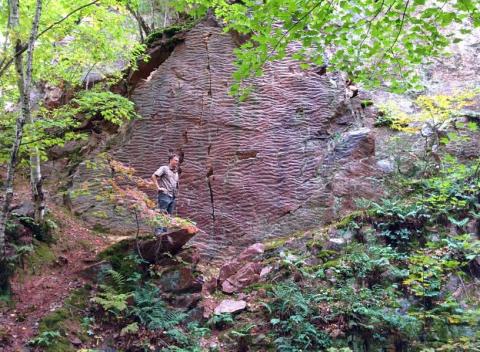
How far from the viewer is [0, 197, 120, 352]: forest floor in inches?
227

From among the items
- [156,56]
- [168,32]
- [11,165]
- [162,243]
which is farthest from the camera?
[168,32]

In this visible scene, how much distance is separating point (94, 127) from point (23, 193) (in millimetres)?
2883

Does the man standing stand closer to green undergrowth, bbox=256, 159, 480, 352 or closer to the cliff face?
the cliff face

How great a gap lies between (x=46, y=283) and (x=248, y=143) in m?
5.92

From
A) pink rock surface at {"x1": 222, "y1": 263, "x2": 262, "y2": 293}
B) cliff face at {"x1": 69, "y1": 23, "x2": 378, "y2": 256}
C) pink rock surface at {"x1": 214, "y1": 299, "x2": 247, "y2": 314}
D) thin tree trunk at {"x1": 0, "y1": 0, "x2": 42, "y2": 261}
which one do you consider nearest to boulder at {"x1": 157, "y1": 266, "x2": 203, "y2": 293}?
pink rock surface at {"x1": 214, "y1": 299, "x2": 247, "y2": 314}

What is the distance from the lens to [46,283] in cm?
691

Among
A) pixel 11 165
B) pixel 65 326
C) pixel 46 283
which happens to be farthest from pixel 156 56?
pixel 65 326

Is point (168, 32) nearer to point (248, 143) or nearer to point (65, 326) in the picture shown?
point (248, 143)

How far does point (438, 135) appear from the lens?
1087 centimetres

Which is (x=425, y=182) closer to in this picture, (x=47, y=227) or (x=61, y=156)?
(x=47, y=227)

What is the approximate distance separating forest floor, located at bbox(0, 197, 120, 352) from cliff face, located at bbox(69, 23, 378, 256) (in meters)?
1.42

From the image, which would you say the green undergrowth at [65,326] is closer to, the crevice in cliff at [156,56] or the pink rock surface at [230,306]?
the pink rock surface at [230,306]

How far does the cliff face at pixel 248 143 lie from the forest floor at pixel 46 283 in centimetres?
142

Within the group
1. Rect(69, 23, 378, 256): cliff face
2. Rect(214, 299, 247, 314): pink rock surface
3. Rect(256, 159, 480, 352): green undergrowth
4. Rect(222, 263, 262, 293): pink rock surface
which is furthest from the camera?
Rect(69, 23, 378, 256): cliff face
